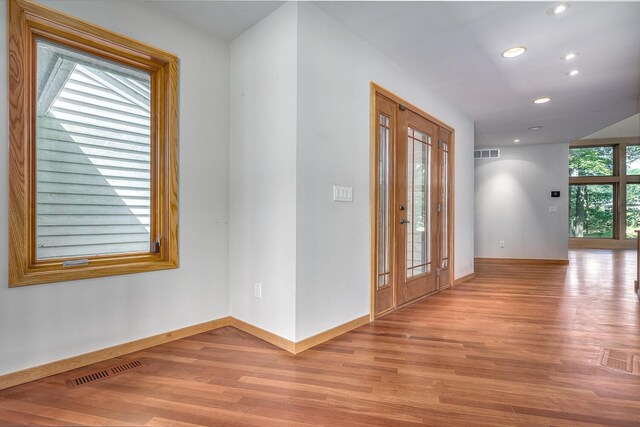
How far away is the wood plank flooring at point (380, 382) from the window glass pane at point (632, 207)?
8.82m

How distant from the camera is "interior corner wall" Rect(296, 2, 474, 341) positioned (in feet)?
7.66

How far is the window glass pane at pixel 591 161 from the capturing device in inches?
383

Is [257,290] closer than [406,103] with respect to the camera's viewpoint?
Yes

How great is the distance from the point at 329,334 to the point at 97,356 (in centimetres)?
156

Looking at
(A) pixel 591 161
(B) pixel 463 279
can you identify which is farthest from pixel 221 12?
(A) pixel 591 161

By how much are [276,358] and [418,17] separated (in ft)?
8.75

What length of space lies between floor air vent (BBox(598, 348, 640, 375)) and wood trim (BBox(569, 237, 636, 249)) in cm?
956

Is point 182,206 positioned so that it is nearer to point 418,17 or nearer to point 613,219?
point 418,17

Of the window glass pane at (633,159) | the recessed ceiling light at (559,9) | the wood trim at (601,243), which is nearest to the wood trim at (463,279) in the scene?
the recessed ceiling light at (559,9)

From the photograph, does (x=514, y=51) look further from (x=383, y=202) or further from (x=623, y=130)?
(x=623, y=130)

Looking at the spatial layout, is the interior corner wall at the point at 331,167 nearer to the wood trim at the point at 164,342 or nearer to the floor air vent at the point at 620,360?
the wood trim at the point at 164,342

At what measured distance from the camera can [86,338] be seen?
82.0 inches

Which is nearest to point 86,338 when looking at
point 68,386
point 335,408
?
point 68,386

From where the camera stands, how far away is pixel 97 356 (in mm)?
2117
